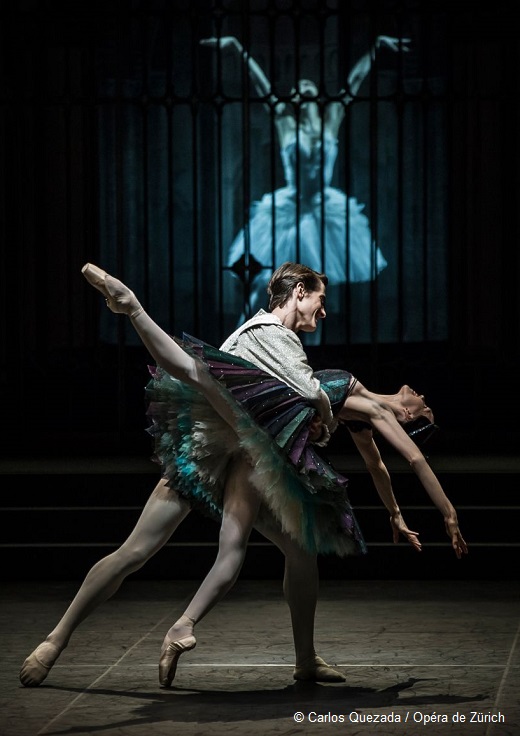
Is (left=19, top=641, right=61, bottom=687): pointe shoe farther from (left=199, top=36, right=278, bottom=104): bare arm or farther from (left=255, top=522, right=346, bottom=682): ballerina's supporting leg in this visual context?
(left=199, top=36, right=278, bottom=104): bare arm

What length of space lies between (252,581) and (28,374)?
455 centimetres

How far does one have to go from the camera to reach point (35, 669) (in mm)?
5129

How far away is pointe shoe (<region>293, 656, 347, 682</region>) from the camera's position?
17.0 feet

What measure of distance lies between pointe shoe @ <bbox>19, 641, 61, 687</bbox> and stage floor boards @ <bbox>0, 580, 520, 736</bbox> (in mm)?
40

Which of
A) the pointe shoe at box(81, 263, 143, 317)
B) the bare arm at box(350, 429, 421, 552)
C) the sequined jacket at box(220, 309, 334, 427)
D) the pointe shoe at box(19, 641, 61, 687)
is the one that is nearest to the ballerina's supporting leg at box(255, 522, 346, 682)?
the bare arm at box(350, 429, 421, 552)

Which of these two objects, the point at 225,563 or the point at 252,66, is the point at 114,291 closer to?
the point at 225,563

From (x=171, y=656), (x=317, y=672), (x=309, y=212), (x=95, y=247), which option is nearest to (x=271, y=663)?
(x=317, y=672)

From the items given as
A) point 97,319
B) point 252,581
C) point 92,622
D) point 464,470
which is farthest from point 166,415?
point 97,319

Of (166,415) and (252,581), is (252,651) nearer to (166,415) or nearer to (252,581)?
(166,415)

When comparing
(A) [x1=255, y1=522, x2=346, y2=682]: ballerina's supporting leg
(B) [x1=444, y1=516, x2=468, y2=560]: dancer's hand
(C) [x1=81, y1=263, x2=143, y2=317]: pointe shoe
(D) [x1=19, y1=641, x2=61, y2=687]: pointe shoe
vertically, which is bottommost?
(D) [x1=19, y1=641, x2=61, y2=687]: pointe shoe

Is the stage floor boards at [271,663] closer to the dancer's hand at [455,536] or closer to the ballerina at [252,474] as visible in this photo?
the ballerina at [252,474]

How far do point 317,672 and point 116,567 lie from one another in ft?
2.83

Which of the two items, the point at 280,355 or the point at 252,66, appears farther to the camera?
the point at 252,66

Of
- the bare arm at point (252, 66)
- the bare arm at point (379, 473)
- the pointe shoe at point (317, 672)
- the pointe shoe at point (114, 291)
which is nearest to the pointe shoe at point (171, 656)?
the pointe shoe at point (317, 672)
